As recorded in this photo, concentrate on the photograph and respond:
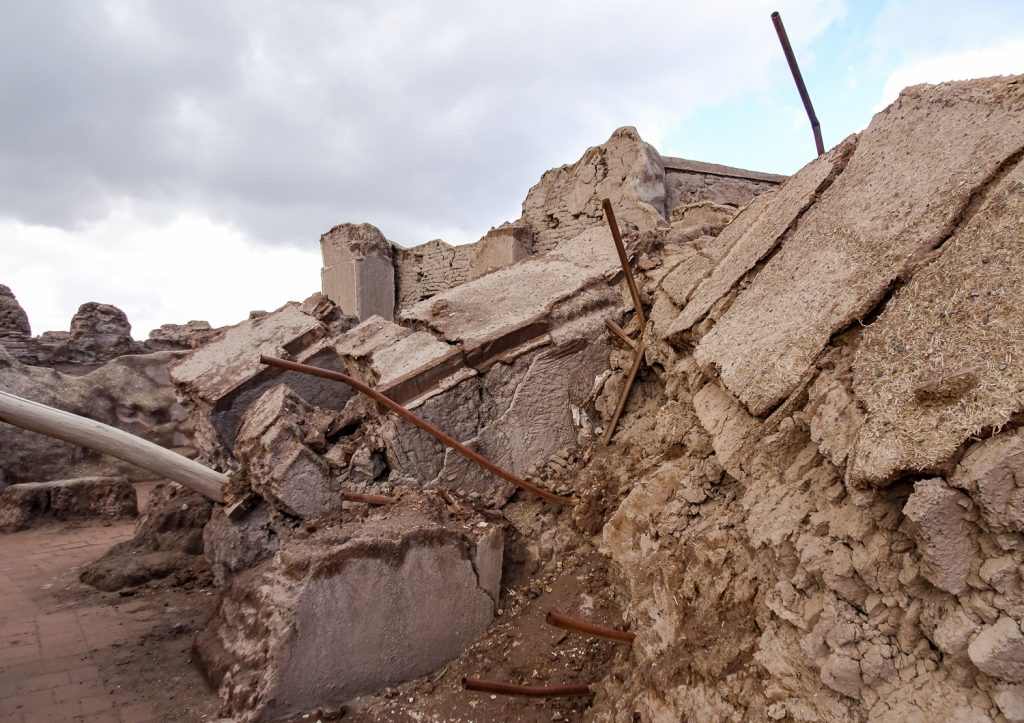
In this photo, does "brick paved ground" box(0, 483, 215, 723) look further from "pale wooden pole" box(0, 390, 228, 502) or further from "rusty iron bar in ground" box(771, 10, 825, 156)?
"rusty iron bar in ground" box(771, 10, 825, 156)

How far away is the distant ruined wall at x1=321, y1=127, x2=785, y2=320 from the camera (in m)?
6.07

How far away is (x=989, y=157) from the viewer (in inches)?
73.8

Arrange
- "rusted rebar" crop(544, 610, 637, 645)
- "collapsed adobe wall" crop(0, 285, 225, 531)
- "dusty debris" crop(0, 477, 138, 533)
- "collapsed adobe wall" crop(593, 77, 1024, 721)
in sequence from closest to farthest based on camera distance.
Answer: "collapsed adobe wall" crop(593, 77, 1024, 721), "rusted rebar" crop(544, 610, 637, 645), "dusty debris" crop(0, 477, 138, 533), "collapsed adobe wall" crop(0, 285, 225, 531)

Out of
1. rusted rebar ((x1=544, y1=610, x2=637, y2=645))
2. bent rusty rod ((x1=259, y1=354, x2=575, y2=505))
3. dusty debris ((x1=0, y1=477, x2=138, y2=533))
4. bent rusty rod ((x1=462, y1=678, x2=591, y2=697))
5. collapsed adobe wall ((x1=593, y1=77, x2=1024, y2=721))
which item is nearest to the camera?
collapsed adobe wall ((x1=593, y1=77, x2=1024, y2=721))

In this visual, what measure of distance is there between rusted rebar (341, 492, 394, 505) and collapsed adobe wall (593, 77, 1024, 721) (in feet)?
3.75

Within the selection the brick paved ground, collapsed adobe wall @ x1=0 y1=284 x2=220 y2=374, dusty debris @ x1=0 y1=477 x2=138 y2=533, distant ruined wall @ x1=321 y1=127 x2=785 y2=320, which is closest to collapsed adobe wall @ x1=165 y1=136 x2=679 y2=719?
the brick paved ground

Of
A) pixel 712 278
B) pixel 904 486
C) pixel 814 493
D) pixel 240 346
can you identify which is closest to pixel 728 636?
pixel 814 493

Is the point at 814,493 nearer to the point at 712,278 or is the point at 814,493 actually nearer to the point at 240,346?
the point at 712,278

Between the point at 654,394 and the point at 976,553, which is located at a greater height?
the point at 654,394

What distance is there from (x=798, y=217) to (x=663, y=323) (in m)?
0.72

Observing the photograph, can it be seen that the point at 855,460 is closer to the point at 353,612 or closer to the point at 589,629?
the point at 589,629

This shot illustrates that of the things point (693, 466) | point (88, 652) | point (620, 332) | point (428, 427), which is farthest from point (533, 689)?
point (88, 652)

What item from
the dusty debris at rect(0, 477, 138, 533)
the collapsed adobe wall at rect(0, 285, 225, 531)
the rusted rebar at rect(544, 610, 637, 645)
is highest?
the collapsed adobe wall at rect(0, 285, 225, 531)

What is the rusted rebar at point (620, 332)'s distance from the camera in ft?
10.5
